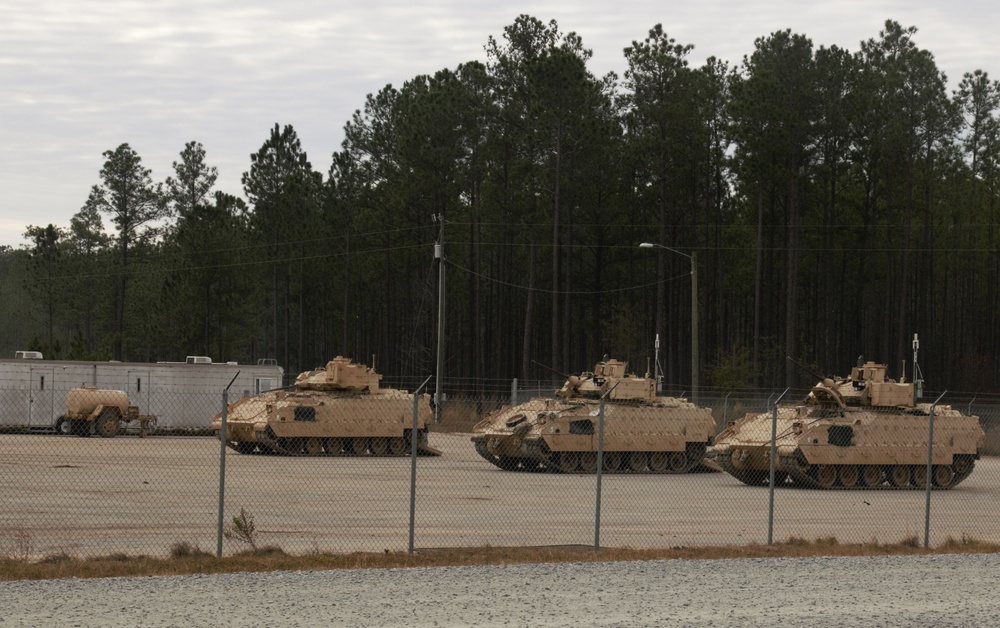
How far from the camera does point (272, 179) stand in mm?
85125

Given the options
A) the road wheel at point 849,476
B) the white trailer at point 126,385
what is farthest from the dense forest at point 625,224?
the road wheel at point 849,476

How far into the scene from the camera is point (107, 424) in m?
44.5

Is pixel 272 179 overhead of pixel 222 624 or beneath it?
overhead

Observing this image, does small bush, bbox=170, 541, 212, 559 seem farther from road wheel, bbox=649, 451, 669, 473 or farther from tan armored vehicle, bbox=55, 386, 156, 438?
tan armored vehicle, bbox=55, 386, 156, 438

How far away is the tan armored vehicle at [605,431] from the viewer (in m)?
34.1

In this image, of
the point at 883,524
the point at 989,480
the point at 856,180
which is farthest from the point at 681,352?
the point at 883,524

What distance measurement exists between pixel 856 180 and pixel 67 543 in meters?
57.2

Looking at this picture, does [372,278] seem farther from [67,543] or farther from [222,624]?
[222,624]

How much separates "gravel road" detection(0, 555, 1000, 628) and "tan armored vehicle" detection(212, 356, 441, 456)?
932 inches

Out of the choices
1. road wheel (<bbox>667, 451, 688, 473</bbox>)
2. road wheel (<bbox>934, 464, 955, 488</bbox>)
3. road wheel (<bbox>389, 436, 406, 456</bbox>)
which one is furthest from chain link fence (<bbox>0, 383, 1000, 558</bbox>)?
road wheel (<bbox>934, 464, 955, 488</bbox>)

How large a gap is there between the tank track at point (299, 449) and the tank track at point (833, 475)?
31.3 ft

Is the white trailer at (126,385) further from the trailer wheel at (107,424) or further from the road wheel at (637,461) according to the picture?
the road wheel at (637,461)

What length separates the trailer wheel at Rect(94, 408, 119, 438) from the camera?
44.2 m

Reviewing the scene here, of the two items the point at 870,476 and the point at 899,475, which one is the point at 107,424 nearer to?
the point at 870,476
